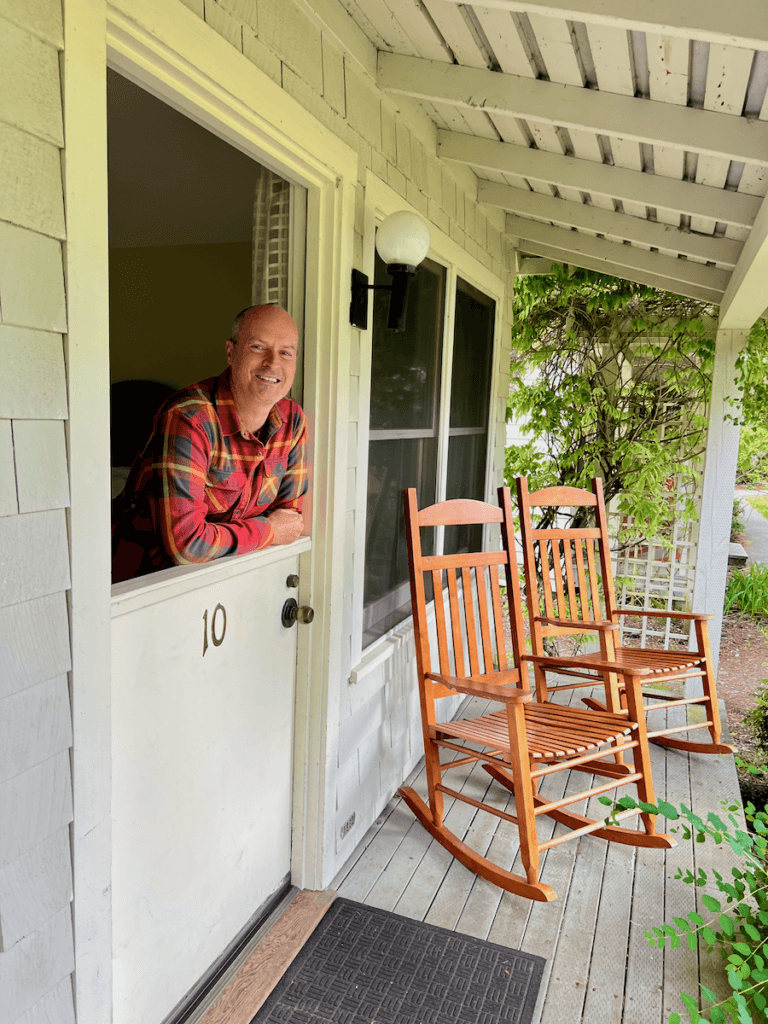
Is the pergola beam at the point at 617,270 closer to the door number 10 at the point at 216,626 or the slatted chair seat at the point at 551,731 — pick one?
the slatted chair seat at the point at 551,731

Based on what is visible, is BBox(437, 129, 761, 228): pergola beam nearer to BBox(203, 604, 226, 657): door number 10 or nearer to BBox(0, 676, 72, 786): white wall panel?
BBox(203, 604, 226, 657): door number 10

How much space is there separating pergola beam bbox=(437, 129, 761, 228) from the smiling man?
142cm

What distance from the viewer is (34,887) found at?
1.11 metres

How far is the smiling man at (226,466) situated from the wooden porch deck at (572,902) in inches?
47.2

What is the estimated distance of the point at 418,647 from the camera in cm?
252

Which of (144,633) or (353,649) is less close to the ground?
(144,633)

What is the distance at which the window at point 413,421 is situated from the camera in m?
2.51

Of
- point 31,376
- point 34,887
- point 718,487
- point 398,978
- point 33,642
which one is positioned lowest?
point 398,978

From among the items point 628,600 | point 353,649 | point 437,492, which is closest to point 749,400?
point 437,492

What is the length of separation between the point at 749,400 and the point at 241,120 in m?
3.21

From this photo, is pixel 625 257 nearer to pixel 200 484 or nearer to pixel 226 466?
pixel 226 466

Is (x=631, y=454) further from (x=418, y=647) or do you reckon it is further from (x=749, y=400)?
(x=418, y=647)

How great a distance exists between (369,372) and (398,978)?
1.72 m

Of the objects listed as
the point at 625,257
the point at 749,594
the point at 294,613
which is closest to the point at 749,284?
the point at 625,257
